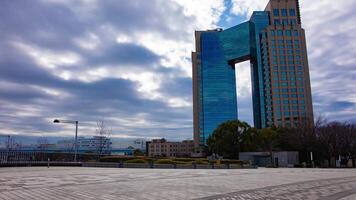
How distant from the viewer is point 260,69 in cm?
12912

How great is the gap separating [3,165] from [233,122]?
41880 millimetres

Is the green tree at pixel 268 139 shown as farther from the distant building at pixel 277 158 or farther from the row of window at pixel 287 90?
the row of window at pixel 287 90

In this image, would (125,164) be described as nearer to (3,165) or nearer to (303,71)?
(3,165)

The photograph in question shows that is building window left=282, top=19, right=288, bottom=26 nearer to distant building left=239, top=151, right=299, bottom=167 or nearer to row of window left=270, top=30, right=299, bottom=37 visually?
row of window left=270, top=30, right=299, bottom=37

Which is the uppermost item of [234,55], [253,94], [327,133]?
[234,55]

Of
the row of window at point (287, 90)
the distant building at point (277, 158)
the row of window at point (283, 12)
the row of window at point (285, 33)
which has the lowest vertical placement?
the distant building at point (277, 158)

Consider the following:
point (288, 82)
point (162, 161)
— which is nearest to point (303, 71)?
point (288, 82)

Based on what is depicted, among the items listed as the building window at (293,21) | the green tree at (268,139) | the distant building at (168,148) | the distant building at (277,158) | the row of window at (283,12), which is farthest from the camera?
the distant building at (168,148)

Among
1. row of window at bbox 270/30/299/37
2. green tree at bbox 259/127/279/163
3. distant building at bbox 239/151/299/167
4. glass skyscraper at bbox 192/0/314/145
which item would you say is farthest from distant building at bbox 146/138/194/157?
distant building at bbox 239/151/299/167

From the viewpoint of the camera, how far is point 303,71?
123500mm

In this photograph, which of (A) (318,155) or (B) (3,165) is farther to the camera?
(A) (318,155)

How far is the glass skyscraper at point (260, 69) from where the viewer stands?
12138 cm

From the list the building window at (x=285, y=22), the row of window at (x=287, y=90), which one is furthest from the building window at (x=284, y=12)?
the row of window at (x=287, y=90)

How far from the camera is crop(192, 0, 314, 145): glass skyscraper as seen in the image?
121375 mm
